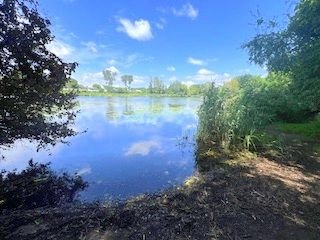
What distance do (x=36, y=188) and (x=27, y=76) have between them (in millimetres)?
2135

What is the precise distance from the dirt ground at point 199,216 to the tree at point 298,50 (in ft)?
14.0

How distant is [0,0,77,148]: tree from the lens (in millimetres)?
4906

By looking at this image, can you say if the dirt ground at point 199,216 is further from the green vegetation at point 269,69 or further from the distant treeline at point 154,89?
the distant treeline at point 154,89

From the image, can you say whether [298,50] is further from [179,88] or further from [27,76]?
[179,88]

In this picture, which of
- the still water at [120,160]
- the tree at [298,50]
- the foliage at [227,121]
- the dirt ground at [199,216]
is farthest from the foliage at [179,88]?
the dirt ground at [199,216]

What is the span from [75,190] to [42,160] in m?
2.78

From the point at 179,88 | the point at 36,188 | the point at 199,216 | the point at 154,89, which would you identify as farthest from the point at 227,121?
the point at 154,89

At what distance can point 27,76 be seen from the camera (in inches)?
209

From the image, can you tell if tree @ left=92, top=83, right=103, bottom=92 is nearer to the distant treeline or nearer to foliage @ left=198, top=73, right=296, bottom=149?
the distant treeline

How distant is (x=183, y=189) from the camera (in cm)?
479

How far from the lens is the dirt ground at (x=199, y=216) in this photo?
328 cm

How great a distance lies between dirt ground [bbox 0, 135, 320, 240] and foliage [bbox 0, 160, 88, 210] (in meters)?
0.79

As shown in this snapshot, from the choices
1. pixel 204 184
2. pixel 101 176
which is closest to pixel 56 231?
pixel 204 184

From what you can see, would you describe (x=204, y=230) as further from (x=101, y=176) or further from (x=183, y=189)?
(x=101, y=176)
